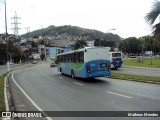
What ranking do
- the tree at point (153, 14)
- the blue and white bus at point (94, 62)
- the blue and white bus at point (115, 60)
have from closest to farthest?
the tree at point (153, 14) < the blue and white bus at point (94, 62) < the blue and white bus at point (115, 60)

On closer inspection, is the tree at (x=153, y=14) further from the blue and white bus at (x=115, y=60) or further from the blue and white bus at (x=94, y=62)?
the blue and white bus at (x=115, y=60)

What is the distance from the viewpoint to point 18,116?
10.6 metres

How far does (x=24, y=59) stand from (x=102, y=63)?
115 metres

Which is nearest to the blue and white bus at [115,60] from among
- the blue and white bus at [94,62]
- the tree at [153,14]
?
the blue and white bus at [94,62]

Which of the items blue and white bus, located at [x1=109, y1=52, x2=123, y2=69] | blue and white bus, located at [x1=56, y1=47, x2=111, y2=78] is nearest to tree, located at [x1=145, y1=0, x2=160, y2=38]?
blue and white bus, located at [x1=56, y1=47, x2=111, y2=78]

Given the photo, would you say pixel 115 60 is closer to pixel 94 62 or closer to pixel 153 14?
pixel 94 62

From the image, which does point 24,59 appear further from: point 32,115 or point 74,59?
point 32,115

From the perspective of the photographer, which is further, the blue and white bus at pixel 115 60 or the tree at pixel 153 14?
the blue and white bus at pixel 115 60

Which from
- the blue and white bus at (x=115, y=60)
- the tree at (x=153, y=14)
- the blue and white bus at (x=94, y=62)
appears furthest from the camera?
the blue and white bus at (x=115, y=60)

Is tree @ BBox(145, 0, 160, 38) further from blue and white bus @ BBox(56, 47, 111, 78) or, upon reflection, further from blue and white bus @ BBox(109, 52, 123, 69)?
blue and white bus @ BBox(109, 52, 123, 69)

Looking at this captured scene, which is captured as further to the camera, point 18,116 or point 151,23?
point 151,23

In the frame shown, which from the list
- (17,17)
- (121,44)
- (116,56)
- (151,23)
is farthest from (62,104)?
(121,44)

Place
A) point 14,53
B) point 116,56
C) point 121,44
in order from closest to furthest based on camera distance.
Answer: point 116,56
point 14,53
point 121,44

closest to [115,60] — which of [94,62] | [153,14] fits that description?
[94,62]
